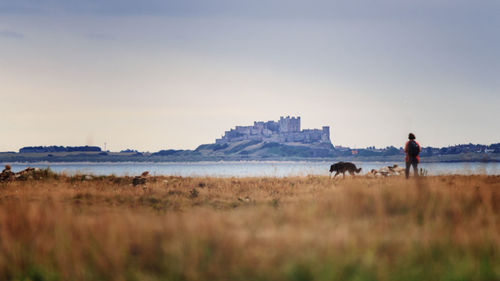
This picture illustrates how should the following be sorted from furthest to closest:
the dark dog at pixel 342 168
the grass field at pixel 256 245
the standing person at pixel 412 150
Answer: the dark dog at pixel 342 168 < the standing person at pixel 412 150 < the grass field at pixel 256 245

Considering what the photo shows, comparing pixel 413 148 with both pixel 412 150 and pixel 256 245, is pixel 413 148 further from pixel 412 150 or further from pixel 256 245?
pixel 256 245

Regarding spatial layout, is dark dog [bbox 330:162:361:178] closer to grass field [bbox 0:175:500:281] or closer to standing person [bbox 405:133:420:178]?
standing person [bbox 405:133:420:178]

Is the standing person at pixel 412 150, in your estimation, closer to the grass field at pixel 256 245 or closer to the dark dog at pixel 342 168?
the dark dog at pixel 342 168

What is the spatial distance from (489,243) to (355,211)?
143 inches

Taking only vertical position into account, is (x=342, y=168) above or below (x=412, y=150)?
below

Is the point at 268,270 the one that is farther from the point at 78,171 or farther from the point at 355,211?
the point at 78,171

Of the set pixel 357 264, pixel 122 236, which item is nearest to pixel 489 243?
pixel 357 264

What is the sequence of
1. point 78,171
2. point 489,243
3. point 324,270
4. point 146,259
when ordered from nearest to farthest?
point 324,270 → point 146,259 → point 489,243 → point 78,171

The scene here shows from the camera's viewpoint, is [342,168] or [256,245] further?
[342,168]

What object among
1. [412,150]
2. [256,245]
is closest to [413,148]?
[412,150]

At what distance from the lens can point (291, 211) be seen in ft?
34.9

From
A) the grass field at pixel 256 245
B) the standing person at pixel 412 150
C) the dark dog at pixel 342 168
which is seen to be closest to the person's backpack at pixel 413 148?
the standing person at pixel 412 150

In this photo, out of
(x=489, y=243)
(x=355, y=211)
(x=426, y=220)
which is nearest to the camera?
(x=489, y=243)

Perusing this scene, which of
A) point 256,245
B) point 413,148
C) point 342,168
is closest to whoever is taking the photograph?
point 256,245
